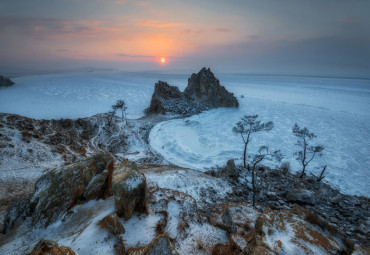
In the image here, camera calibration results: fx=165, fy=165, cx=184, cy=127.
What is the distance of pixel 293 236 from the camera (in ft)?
29.1

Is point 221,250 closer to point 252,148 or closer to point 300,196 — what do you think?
point 300,196

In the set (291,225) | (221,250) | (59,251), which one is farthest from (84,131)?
(291,225)

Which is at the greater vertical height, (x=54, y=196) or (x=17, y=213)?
(x=54, y=196)

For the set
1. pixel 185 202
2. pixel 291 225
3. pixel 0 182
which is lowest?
pixel 185 202

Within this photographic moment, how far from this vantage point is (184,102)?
7312 cm

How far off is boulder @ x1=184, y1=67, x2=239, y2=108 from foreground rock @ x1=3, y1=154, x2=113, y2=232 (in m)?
70.4

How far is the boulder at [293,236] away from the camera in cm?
814

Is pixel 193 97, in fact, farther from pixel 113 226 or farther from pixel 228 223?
pixel 113 226

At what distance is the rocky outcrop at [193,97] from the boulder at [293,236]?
186 ft

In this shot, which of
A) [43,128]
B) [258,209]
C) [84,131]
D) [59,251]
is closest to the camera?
[59,251]

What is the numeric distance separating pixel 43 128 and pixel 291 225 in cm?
3900

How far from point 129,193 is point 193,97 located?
71636mm

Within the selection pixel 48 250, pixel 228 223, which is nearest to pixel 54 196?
pixel 48 250

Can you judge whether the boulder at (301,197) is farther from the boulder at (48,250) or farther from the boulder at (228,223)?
the boulder at (48,250)
